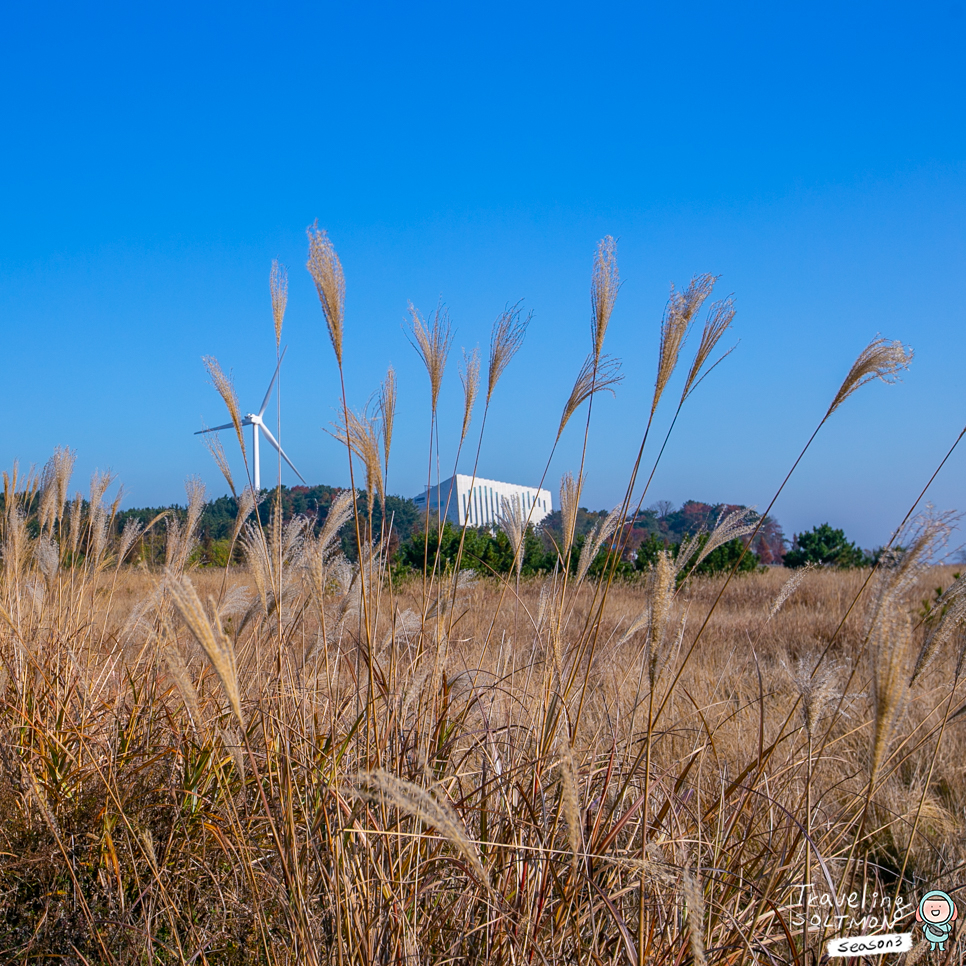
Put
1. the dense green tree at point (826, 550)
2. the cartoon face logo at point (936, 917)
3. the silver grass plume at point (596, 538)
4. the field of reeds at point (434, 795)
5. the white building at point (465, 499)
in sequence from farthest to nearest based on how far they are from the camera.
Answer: the dense green tree at point (826, 550), the white building at point (465, 499), the silver grass plume at point (596, 538), the cartoon face logo at point (936, 917), the field of reeds at point (434, 795)

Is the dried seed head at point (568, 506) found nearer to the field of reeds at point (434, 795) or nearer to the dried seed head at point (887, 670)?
the field of reeds at point (434, 795)

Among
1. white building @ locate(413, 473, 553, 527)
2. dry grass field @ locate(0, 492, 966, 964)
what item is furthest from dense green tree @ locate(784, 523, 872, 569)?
dry grass field @ locate(0, 492, 966, 964)

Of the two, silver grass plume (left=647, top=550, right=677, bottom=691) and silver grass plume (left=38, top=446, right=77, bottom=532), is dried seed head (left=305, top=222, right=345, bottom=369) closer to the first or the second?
silver grass plume (left=647, top=550, right=677, bottom=691)

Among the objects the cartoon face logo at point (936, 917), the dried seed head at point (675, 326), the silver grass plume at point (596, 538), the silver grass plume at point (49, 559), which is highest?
the dried seed head at point (675, 326)

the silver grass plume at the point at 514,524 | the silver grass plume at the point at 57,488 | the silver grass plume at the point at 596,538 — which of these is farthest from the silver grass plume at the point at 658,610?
the silver grass plume at the point at 57,488

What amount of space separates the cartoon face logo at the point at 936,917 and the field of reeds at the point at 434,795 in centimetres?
10

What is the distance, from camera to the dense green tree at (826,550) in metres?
16.2

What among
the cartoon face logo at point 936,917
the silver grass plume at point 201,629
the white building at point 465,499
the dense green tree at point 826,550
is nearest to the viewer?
the silver grass plume at point 201,629

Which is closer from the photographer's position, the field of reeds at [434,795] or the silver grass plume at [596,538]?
the field of reeds at [434,795]

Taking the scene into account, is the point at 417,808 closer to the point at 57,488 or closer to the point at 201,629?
the point at 201,629

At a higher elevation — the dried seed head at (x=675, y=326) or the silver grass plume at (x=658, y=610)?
the dried seed head at (x=675, y=326)

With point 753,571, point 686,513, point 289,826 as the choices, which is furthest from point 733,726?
point 686,513

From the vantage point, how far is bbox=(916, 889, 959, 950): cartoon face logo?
1.71 m

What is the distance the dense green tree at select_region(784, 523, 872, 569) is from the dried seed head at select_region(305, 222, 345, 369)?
53.3 feet
